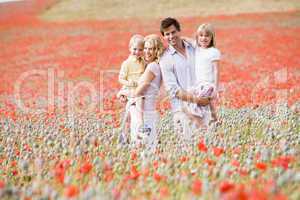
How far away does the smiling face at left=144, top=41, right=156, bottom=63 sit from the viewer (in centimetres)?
355

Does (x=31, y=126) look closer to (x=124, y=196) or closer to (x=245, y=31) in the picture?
(x=124, y=196)

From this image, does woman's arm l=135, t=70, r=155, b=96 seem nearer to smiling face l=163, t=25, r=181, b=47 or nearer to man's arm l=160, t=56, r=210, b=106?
man's arm l=160, t=56, r=210, b=106

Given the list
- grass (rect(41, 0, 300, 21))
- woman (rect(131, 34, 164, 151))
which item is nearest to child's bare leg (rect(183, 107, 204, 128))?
woman (rect(131, 34, 164, 151))

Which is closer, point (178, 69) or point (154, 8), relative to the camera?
Answer: point (178, 69)

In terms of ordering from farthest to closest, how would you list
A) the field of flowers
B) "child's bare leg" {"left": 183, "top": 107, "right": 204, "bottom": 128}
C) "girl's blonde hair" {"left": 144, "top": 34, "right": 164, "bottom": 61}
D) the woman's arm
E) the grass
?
the grass, "child's bare leg" {"left": 183, "top": 107, "right": 204, "bottom": 128}, the woman's arm, "girl's blonde hair" {"left": 144, "top": 34, "right": 164, "bottom": 61}, the field of flowers

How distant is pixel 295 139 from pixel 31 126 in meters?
2.34

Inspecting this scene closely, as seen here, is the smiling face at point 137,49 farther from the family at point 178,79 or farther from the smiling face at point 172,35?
the smiling face at point 172,35

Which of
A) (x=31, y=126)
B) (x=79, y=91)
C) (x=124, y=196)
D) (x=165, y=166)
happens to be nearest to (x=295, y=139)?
(x=165, y=166)

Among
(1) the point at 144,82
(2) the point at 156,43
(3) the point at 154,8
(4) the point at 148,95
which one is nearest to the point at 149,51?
(2) the point at 156,43

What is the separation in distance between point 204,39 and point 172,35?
189mm

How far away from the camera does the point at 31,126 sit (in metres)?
4.85

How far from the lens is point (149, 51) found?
357cm

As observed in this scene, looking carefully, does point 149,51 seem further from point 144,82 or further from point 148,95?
point 148,95

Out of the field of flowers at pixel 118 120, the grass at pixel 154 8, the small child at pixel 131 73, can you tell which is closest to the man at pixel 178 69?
the field of flowers at pixel 118 120
